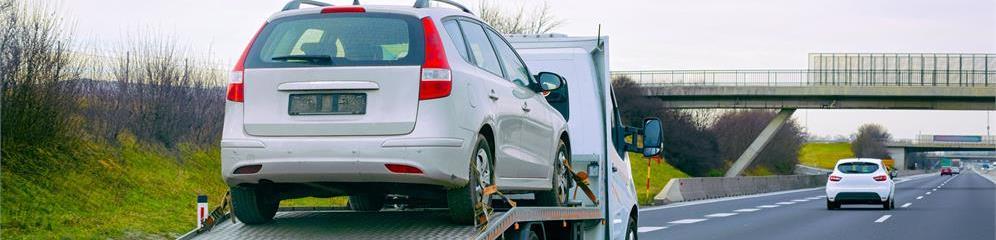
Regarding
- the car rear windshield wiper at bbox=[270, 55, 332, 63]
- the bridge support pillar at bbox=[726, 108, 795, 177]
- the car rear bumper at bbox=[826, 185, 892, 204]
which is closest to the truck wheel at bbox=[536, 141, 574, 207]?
the car rear windshield wiper at bbox=[270, 55, 332, 63]

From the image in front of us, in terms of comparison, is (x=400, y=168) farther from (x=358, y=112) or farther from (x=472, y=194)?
(x=472, y=194)

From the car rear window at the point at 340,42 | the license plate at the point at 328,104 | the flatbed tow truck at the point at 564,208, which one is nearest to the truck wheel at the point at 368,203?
the flatbed tow truck at the point at 564,208

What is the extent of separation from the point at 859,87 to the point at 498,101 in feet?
197

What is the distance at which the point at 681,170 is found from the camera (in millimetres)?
63000

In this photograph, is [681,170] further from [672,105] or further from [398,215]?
[398,215]

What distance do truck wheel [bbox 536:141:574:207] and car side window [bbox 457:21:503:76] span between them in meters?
1.14

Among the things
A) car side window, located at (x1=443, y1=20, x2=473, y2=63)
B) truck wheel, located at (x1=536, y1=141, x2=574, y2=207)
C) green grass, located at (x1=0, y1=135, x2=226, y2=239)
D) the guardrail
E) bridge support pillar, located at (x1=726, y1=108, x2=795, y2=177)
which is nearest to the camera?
car side window, located at (x1=443, y1=20, x2=473, y2=63)

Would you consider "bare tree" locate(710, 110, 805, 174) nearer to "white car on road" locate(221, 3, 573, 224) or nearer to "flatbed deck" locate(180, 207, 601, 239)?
"flatbed deck" locate(180, 207, 601, 239)

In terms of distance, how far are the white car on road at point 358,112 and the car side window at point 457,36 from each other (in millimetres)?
14

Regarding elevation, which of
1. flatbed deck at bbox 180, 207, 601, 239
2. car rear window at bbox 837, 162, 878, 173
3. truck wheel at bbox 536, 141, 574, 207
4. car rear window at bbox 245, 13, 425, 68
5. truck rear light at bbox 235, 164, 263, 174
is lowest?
car rear window at bbox 837, 162, 878, 173

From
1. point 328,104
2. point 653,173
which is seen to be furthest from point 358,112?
point 653,173

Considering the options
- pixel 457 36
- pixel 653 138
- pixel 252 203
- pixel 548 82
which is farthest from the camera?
pixel 653 138

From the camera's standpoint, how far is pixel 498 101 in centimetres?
752

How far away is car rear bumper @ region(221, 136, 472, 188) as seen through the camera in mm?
6438
